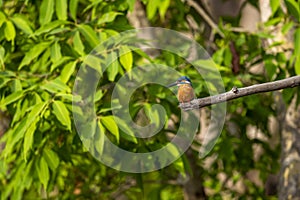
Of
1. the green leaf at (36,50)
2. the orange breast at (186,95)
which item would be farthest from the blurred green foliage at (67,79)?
the orange breast at (186,95)

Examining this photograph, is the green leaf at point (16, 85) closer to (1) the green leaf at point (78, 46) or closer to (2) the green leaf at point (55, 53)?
(2) the green leaf at point (55, 53)

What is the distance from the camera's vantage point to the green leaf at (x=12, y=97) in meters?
→ 4.02

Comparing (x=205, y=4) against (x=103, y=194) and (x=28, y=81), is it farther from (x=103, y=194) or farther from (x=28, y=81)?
(x=28, y=81)

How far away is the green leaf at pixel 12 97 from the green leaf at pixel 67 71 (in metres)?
0.30

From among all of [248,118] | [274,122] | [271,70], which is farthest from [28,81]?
[274,122]

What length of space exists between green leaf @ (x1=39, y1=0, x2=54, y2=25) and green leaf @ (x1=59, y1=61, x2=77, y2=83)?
0.52 m

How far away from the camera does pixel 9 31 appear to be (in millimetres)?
4371

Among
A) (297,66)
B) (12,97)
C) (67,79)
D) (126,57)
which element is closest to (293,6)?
(297,66)

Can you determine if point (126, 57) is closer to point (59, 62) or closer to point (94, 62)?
point (94, 62)

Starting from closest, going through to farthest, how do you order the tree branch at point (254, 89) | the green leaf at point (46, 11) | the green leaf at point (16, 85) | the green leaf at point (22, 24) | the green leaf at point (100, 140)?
the tree branch at point (254, 89) → the green leaf at point (100, 140) → the green leaf at point (16, 85) → the green leaf at point (22, 24) → the green leaf at point (46, 11)

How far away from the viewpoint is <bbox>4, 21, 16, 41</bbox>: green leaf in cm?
434

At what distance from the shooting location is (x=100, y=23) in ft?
14.6

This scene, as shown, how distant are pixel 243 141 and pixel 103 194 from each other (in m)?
1.54

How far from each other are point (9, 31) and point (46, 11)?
38cm
